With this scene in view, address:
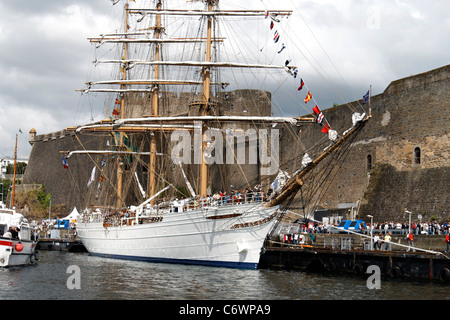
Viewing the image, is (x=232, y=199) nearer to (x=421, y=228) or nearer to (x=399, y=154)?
(x=421, y=228)

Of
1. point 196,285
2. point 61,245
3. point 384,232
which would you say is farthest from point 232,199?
→ point 61,245

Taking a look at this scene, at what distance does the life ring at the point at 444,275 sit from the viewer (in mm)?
20344

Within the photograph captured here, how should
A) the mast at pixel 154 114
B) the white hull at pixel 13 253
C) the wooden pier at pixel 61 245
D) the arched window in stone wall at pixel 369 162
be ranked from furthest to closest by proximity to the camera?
the wooden pier at pixel 61 245
the mast at pixel 154 114
the arched window in stone wall at pixel 369 162
the white hull at pixel 13 253

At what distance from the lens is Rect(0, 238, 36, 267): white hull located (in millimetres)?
24062

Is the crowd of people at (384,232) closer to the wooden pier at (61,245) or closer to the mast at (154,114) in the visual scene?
the mast at (154,114)

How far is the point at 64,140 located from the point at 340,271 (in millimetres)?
47948

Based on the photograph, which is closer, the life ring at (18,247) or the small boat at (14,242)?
the small boat at (14,242)

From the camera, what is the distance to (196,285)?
19.7 m

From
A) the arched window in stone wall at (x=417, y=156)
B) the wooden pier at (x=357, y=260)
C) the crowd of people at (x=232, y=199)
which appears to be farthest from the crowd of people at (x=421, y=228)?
the crowd of people at (x=232, y=199)

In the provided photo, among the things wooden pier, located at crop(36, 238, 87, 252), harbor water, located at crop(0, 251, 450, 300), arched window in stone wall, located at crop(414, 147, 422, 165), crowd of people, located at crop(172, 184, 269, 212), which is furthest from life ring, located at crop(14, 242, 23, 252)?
arched window in stone wall, located at crop(414, 147, 422, 165)

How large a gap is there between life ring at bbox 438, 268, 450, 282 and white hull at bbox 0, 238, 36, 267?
652 inches

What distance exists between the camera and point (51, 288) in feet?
62.7
